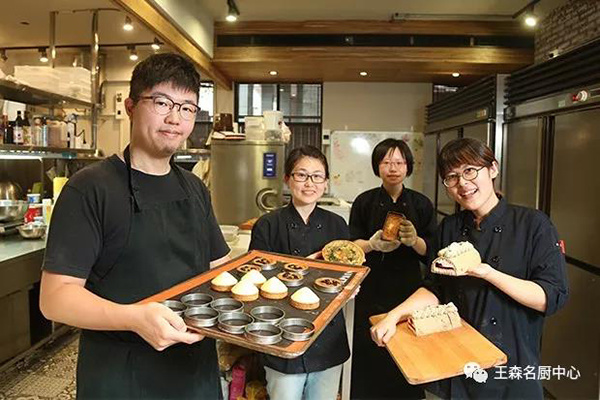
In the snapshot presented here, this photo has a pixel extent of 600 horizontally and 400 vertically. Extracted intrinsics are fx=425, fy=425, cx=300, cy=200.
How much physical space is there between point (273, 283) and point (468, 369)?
0.61m

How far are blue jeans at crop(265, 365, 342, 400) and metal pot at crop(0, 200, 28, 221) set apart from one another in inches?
108

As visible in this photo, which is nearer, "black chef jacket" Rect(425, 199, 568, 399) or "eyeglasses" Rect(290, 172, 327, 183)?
"black chef jacket" Rect(425, 199, 568, 399)

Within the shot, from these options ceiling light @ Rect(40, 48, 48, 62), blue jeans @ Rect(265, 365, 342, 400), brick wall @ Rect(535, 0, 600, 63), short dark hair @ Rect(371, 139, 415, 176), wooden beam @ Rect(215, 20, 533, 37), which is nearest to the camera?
blue jeans @ Rect(265, 365, 342, 400)

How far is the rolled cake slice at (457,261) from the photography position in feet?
4.31

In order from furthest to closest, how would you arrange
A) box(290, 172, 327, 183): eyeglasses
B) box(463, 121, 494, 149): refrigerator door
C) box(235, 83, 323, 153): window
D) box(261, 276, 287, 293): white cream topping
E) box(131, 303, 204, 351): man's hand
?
box(235, 83, 323, 153): window < box(463, 121, 494, 149): refrigerator door < box(290, 172, 327, 183): eyeglasses < box(261, 276, 287, 293): white cream topping < box(131, 303, 204, 351): man's hand

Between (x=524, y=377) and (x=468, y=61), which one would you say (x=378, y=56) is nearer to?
(x=468, y=61)

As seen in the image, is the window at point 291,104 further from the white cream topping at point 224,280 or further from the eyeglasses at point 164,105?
the eyeglasses at point 164,105

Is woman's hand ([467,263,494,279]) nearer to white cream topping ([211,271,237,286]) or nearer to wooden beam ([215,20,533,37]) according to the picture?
white cream topping ([211,271,237,286])

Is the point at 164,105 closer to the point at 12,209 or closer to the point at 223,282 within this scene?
the point at 223,282

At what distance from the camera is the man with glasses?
100cm

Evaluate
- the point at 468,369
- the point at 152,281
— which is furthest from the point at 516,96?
A: the point at 152,281

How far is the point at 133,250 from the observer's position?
3.68 ft

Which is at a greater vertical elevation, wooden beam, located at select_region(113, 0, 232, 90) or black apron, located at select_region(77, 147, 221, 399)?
wooden beam, located at select_region(113, 0, 232, 90)

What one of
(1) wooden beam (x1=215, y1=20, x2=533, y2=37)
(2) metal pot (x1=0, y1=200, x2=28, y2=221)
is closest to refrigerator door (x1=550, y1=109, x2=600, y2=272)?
(1) wooden beam (x1=215, y1=20, x2=533, y2=37)
